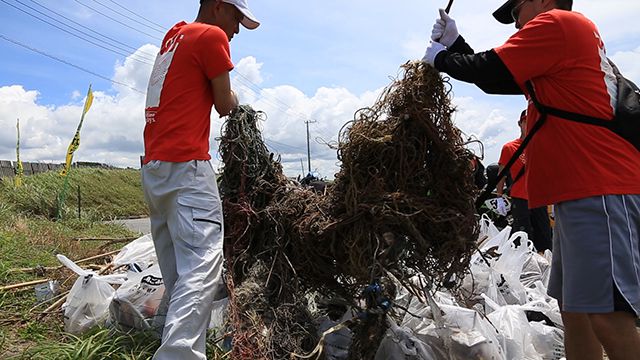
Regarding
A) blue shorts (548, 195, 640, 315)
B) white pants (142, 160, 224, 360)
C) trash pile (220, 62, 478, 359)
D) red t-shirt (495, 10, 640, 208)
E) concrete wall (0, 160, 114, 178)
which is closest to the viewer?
blue shorts (548, 195, 640, 315)

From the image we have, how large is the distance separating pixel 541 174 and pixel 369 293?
0.97 metres

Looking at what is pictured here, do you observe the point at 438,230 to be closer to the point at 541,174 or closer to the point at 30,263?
the point at 541,174

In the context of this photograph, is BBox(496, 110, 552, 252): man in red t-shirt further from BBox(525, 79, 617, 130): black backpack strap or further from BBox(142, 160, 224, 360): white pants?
BBox(142, 160, 224, 360): white pants

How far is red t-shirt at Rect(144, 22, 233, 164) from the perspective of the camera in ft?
8.34

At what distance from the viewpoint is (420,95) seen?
2.38 metres

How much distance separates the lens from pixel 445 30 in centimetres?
243

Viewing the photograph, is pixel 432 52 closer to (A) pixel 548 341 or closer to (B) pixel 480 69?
(B) pixel 480 69

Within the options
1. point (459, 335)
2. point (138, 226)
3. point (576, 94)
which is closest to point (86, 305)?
point (459, 335)

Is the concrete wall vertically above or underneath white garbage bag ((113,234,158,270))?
above

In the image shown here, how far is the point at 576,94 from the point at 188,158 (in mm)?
1812

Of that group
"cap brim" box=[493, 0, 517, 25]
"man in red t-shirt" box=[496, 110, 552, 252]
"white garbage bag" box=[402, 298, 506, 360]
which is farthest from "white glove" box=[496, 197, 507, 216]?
"cap brim" box=[493, 0, 517, 25]

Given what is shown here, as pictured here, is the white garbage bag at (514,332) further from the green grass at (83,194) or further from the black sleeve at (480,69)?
the green grass at (83,194)

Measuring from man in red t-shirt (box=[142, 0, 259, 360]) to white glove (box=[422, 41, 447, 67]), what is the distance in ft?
3.30

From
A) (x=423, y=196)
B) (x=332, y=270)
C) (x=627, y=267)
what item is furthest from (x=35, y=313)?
(x=627, y=267)
